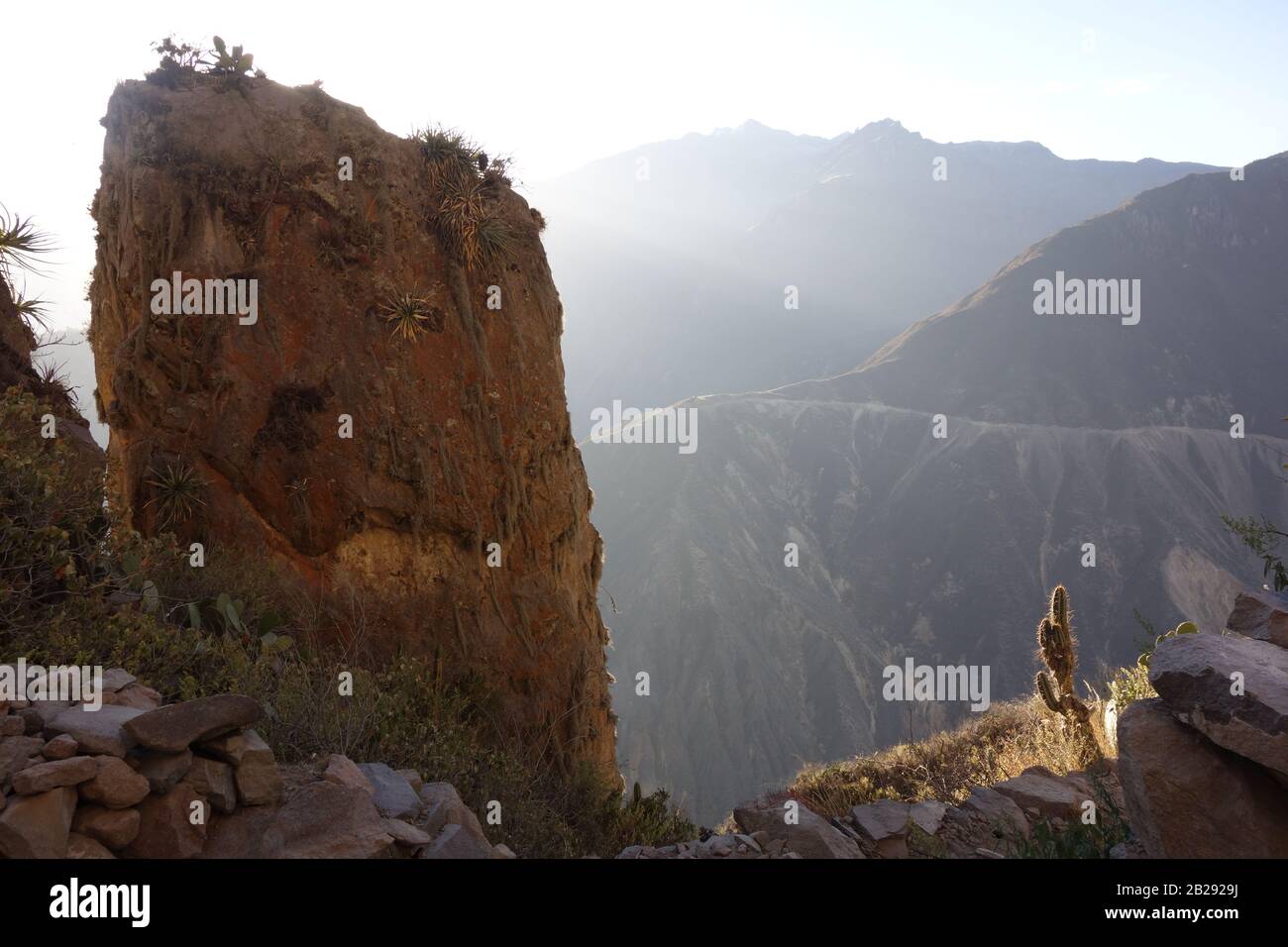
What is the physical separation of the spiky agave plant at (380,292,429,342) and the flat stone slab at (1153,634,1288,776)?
7143mm

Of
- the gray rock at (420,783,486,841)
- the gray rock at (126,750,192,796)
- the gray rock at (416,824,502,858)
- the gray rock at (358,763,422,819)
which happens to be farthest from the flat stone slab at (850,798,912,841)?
the gray rock at (126,750,192,796)

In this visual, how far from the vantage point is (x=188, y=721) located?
10.7 ft

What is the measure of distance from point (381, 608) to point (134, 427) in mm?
3032

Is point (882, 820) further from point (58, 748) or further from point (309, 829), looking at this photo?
point (58, 748)

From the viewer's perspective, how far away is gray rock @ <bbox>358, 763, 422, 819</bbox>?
383 centimetres

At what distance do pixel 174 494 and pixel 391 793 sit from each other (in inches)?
195

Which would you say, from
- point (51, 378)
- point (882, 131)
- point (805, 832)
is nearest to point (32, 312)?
point (51, 378)

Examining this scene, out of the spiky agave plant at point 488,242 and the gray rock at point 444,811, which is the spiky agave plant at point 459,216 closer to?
the spiky agave plant at point 488,242

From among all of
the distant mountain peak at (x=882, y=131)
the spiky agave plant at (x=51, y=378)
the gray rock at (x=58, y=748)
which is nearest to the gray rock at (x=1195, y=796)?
the gray rock at (x=58, y=748)

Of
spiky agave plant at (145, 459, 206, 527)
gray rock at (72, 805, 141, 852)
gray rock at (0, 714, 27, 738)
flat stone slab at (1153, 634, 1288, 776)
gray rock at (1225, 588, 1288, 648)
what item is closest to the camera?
gray rock at (72, 805, 141, 852)

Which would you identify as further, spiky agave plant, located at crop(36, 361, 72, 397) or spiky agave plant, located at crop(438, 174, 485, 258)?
spiky agave plant, located at crop(438, 174, 485, 258)

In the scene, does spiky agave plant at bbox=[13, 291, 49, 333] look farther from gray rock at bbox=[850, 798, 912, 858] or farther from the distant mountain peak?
the distant mountain peak
